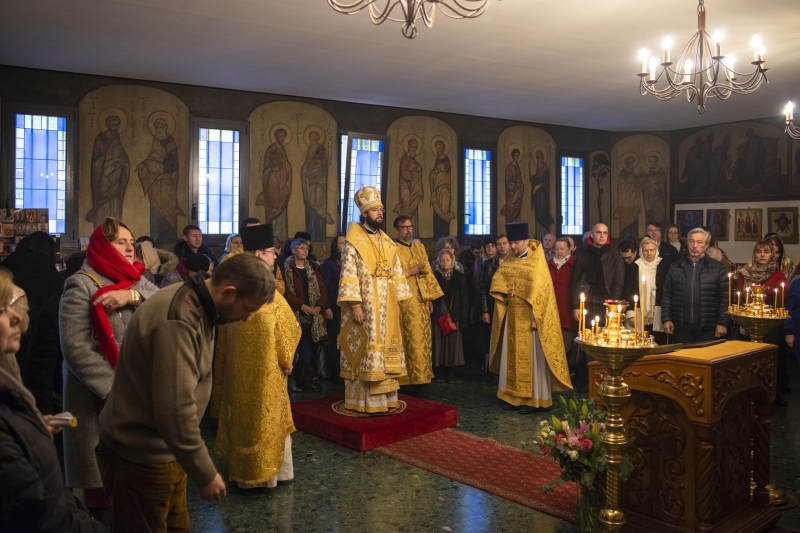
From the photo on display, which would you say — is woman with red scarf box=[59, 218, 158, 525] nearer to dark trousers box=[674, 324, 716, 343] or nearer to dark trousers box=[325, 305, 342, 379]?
dark trousers box=[325, 305, 342, 379]

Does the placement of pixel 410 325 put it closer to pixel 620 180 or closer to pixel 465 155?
pixel 465 155

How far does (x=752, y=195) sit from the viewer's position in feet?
43.8

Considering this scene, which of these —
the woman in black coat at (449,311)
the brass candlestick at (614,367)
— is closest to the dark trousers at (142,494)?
the brass candlestick at (614,367)

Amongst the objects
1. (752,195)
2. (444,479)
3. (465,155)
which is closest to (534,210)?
(465,155)

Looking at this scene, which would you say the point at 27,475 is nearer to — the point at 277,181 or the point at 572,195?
the point at 277,181

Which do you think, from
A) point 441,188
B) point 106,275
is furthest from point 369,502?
point 441,188

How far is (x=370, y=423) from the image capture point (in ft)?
18.9

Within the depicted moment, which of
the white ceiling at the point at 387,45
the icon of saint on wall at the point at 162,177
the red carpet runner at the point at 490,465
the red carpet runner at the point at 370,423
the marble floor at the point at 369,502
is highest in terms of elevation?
the white ceiling at the point at 387,45

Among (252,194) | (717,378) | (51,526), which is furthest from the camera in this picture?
(252,194)

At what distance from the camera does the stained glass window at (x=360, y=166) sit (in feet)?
37.3

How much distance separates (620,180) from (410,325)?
874 cm

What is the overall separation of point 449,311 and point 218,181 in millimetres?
4201

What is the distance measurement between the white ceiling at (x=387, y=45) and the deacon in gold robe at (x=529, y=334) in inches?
81.7

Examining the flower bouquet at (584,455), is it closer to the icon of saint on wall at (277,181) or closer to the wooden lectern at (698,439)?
the wooden lectern at (698,439)
